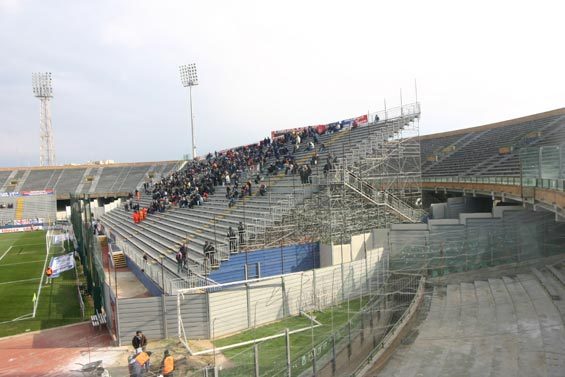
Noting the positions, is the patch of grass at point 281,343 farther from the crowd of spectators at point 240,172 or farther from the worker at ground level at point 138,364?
the crowd of spectators at point 240,172

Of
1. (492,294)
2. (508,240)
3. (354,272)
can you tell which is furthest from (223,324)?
(508,240)

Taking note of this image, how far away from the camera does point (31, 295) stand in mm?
20047

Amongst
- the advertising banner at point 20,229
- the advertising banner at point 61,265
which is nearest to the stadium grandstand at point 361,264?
the advertising banner at point 61,265

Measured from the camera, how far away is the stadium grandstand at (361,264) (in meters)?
10.1

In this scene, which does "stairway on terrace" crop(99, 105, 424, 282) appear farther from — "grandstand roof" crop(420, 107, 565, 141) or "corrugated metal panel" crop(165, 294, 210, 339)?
"grandstand roof" crop(420, 107, 565, 141)

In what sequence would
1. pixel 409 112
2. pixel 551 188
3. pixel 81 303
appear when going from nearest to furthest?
pixel 551 188
pixel 81 303
pixel 409 112

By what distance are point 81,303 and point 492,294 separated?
593 inches

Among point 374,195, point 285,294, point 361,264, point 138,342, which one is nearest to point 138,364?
point 138,342

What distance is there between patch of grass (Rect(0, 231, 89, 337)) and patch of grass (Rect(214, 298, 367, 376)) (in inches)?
294

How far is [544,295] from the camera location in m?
13.1

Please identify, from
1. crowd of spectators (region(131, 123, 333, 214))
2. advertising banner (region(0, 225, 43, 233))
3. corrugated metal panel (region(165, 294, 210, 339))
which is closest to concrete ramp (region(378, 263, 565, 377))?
corrugated metal panel (region(165, 294, 210, 339))

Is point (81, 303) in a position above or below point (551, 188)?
below

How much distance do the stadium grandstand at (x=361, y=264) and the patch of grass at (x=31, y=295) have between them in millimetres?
2332

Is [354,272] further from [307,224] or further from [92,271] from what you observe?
[92,271]
